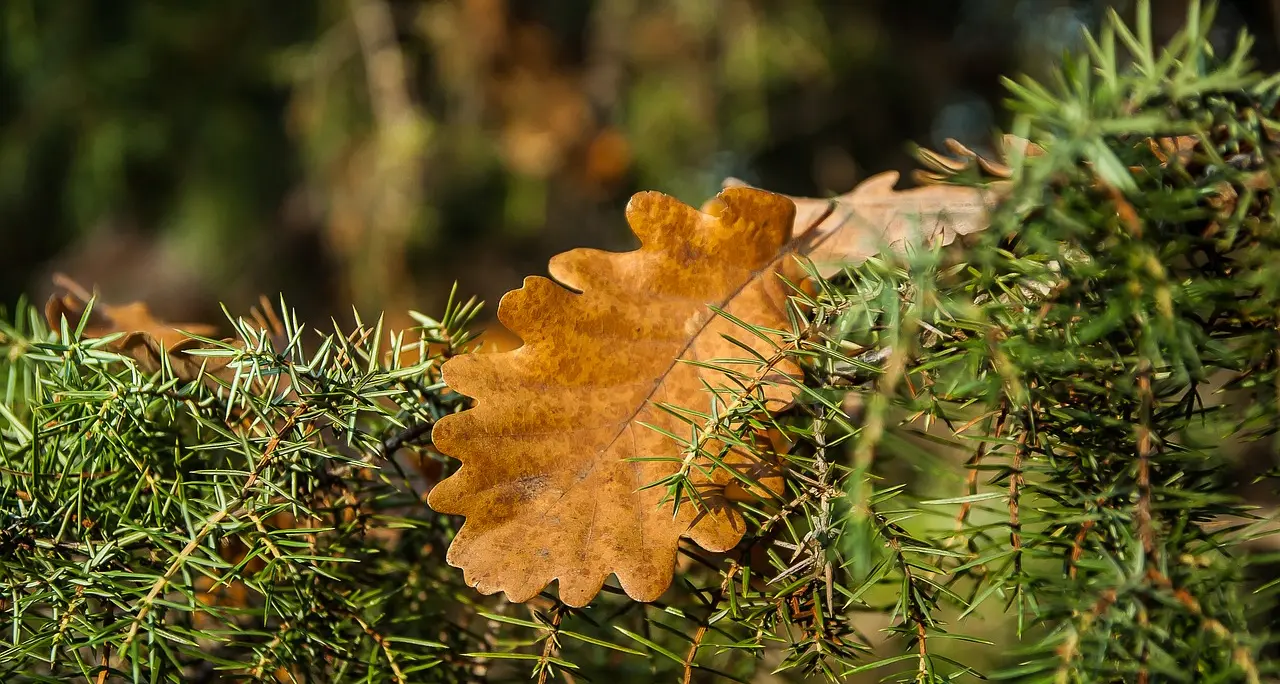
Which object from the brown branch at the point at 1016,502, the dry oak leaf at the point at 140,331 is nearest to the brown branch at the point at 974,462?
the brown branch at the point at 1016,502

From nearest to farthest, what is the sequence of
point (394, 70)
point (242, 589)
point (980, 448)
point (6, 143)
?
point (980, 448) < point (242, 589) < point (394, 70) < point (6, 143)

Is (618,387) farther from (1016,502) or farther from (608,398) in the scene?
(1016,502)

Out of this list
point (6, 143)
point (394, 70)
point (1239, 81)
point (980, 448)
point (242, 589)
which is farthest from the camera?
point (6, 143)

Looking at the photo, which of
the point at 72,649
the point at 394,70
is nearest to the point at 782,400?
the point at 72,649

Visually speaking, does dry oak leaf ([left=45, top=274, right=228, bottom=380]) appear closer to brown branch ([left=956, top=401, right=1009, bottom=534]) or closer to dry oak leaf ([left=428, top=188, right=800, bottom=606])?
dry oak leaf ([left=428, top=188, right=800, bottom=606])

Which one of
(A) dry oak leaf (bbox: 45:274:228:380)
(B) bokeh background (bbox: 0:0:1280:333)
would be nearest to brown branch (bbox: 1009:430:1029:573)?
(A) dry oak leaf (bbox: 45:274:228:380)

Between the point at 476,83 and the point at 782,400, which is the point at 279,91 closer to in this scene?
the point at 476,83

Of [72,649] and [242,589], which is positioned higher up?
[72,649]
